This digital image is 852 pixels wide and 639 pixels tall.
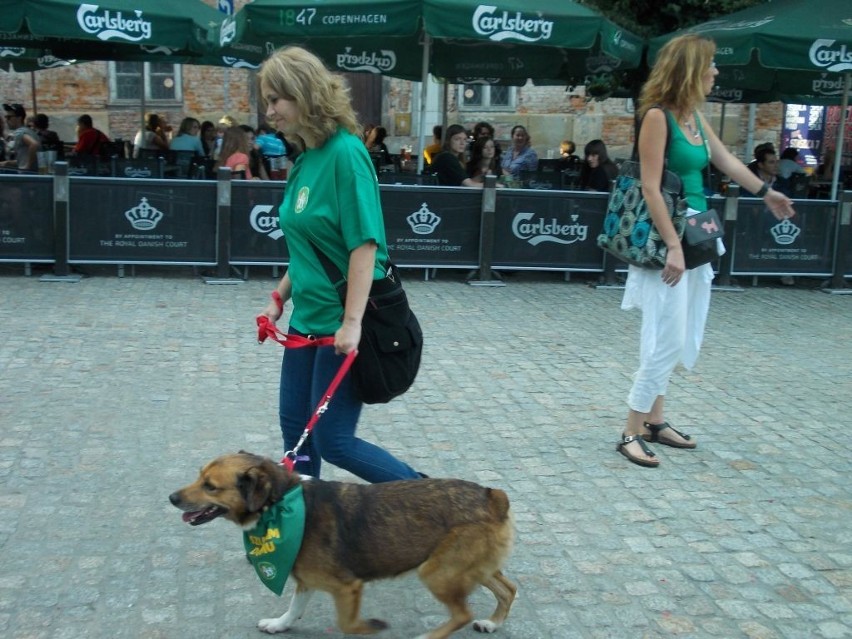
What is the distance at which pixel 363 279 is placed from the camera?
3.57 m

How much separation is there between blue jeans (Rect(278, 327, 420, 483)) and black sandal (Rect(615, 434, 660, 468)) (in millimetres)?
1939

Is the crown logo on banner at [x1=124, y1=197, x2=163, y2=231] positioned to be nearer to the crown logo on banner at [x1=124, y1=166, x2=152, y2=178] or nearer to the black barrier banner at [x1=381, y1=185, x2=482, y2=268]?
the crown logo on banner at [x1=124, y1=166, x2=152, y2=178]

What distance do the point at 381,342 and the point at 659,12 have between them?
13.1 m

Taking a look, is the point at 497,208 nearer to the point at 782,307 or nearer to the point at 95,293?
the point at 782,307

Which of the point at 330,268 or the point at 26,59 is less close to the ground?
the point at 26,59

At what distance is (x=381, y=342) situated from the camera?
3.74 m

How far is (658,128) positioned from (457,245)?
5.87 m

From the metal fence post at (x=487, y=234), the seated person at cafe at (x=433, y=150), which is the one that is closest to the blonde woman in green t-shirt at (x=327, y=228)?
the metal fence post at (x=487, y=234)

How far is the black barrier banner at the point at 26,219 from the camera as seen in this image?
33.2 feet

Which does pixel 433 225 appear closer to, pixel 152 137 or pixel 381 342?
pixel 381 342

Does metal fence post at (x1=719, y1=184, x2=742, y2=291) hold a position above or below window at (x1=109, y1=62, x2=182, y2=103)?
below

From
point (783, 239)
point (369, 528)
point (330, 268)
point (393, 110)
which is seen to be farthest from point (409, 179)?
point (393, 110)

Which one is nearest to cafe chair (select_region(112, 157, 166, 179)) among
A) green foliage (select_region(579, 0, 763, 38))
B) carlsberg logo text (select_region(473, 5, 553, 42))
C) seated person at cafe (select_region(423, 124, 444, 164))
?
seated person at cafe (select_region(423, 124, 444, 164))

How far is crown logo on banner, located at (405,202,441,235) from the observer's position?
1084 centimetres
